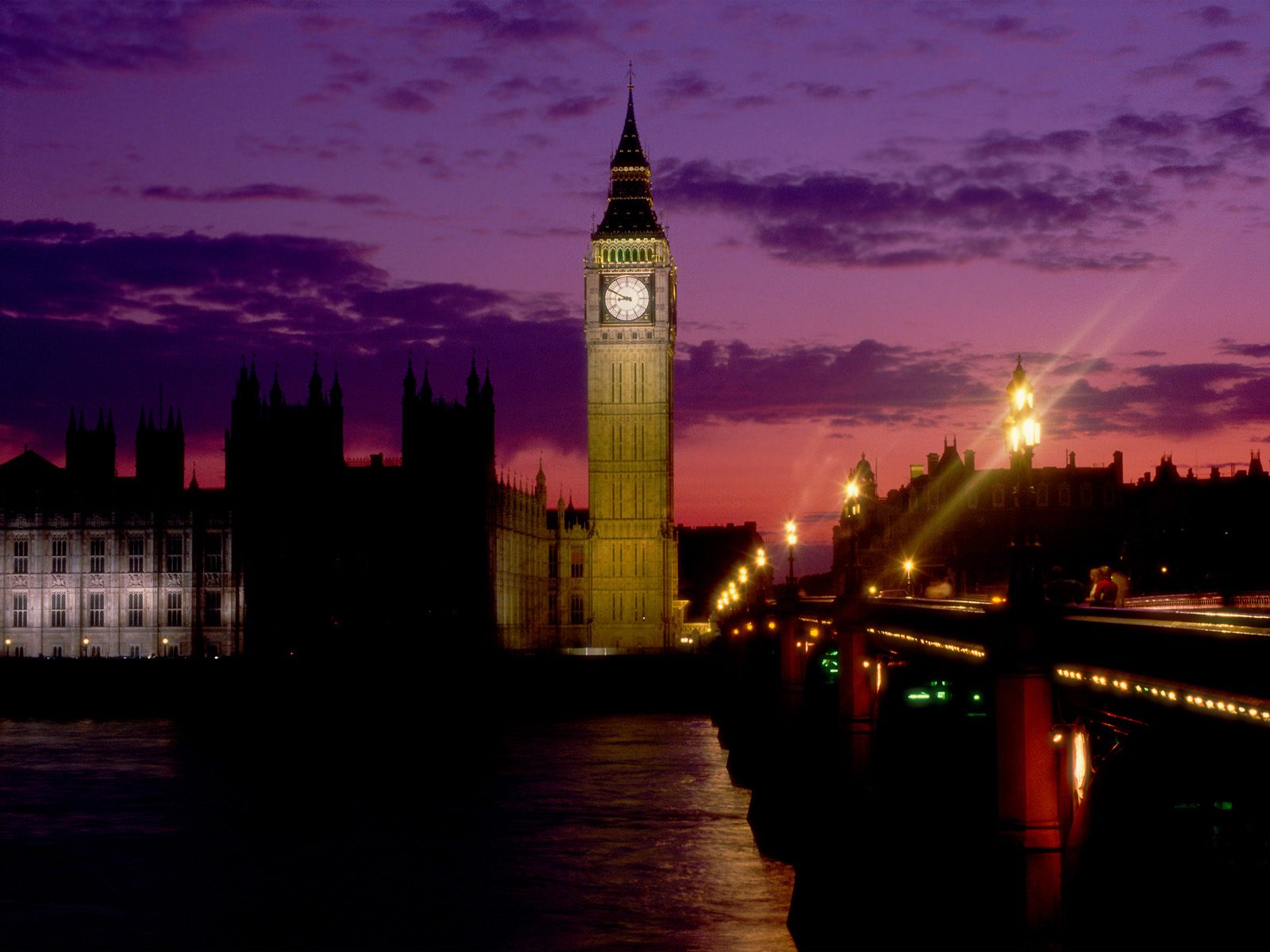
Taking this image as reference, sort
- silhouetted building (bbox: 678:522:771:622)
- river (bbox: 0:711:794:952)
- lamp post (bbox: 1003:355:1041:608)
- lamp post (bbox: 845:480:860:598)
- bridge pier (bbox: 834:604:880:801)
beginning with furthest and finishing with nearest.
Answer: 1. silhouetted building (bbox: 678:522:771:622)
2. river (bbox: 0:711:794:952)
3. lamp post (bbox: 845:480:860:598)
4. bridge pier (bbox: 834:604:880:801)
5. lamp post (bbox: 1003:355:1041:608)

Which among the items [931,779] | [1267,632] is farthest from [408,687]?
[1267,632]

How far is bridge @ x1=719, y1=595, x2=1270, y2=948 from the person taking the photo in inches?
443

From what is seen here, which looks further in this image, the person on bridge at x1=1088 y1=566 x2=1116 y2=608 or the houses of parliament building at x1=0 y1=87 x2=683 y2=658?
the houses of parliament building at x1=0 y1=87 x2=683 y2=658

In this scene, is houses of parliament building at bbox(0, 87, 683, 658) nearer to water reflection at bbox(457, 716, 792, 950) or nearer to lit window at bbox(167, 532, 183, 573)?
lit window at bbox(167, 532, 183, 573)

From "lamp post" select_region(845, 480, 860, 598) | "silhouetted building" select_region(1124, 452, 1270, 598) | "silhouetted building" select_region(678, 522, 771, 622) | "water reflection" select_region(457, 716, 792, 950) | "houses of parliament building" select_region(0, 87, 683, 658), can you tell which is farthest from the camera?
"silhouetted building" select_region(678, 522, 771, 622)

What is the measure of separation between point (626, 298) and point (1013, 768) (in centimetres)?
10031

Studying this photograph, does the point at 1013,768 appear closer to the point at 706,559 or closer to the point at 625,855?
the point at 625,855

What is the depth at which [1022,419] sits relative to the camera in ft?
47.8

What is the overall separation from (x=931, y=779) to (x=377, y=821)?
42.9 feet

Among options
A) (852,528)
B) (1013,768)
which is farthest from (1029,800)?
(852,528)

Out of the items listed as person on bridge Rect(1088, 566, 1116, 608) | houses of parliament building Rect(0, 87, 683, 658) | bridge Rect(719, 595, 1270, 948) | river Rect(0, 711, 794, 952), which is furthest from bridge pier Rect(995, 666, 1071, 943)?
houses of parliament building Rect(0, 87, 683, 658)

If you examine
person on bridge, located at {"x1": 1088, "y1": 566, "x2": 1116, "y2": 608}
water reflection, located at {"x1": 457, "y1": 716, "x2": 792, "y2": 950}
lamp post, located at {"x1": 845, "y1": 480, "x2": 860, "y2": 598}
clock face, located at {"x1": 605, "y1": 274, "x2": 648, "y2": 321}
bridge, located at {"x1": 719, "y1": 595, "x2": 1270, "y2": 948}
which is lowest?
water reflection, located at {"x1": 457, "y1": 716, "x2": 792, "y2": 950}

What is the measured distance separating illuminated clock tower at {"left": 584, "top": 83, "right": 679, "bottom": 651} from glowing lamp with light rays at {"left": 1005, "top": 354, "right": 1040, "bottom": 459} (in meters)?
91.8

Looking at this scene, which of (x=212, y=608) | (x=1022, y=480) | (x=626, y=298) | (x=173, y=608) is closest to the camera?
(x=1022, y=480)
